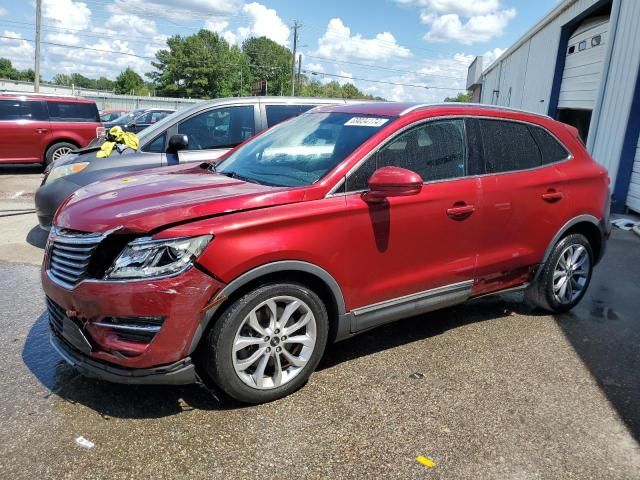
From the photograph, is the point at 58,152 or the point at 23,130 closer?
the point at 23,130

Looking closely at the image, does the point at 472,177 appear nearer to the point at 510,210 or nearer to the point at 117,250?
the point at 510,210

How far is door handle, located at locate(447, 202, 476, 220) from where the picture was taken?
3602mm

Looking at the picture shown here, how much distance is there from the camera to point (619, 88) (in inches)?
375

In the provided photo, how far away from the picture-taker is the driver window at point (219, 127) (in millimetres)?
6602

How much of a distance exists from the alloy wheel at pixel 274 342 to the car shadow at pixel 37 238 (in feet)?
14.7

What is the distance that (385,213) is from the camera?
3279mm

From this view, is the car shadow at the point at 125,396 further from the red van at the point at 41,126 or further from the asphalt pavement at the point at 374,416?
the red van at the point at 41,126

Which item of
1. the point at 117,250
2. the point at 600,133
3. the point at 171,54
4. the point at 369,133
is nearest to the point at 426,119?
the point at 369,133

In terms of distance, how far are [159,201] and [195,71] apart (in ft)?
304

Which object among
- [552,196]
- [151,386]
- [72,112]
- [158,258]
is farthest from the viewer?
[72,112]

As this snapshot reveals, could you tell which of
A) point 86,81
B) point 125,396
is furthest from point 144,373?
point 86,81

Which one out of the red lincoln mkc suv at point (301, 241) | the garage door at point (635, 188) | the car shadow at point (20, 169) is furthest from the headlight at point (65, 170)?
the garage door at point (635, 188)

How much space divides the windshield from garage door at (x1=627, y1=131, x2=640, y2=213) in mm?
7419

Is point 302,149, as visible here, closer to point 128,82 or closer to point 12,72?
point 128,82
